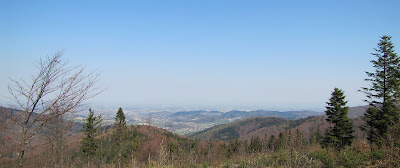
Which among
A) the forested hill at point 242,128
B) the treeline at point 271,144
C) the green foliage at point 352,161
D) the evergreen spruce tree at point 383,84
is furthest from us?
the forested hill at point 242,128

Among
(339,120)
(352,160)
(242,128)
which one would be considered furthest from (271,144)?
(242,128)

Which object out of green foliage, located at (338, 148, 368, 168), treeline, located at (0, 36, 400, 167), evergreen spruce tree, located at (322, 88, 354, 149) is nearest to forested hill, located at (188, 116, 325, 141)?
treeline, located at (0, 36, 400, 167)

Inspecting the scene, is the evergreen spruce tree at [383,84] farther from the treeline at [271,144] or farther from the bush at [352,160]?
the bush at [352,160]

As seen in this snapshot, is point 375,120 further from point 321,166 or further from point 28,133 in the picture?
point 28,133

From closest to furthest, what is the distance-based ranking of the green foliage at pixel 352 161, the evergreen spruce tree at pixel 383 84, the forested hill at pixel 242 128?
the green foliage at pixel 352 161 < the evergreen spruce tree at pixel 383 84 < the forested hill at pixel 242 128

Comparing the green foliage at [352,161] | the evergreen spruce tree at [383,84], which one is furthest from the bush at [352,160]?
the evergreen spruce tree at [383,84]

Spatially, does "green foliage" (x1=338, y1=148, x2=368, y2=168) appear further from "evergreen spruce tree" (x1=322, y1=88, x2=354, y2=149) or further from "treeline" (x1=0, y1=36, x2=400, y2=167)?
"evergreen spruce tree" (x1=322, y1=88, x2=354, y2=149)

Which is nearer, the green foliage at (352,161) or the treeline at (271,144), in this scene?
the treeline at (271,144)

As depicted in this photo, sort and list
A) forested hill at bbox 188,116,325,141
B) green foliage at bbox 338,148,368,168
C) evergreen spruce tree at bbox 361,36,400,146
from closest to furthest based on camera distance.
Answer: green foliage at bbox 338,148,368,168, evergreen spruce tree at bbox 361,36,400,146, forested hill at bbox 188,116,325,141

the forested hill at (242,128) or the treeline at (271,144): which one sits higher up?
the treeline at (271,144)

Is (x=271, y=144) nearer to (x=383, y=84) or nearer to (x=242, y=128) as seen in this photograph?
(x=383, y=84)

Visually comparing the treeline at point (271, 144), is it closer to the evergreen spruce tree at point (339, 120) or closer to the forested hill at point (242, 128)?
the evergreen spruce tree at point (339, 120)

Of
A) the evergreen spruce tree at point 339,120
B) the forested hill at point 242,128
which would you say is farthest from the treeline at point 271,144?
the forested hill at point 242,128

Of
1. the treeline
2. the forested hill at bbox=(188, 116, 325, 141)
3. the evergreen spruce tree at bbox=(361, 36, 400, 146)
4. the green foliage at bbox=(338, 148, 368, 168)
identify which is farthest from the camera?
the forested hill at bbox=(188, 116, 325, 141)
